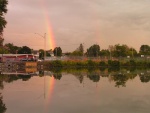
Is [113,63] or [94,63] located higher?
[94,63]

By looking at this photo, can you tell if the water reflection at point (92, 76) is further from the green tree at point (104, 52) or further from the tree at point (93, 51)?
the tree at point (93, 51)

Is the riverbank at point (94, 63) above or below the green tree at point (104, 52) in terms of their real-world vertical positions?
below

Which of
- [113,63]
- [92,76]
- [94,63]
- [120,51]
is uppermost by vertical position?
[120,51]

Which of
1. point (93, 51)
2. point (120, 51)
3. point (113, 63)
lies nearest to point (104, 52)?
point (93, 51)

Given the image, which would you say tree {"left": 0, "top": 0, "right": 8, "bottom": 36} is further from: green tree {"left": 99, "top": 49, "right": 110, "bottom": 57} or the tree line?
green tree {"left": 99, "top": 49, "right": 110, "bottom": 57}

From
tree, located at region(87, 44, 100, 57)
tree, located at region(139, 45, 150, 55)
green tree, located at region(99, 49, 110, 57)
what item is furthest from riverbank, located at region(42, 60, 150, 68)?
tree, located at region(87, 44, 100, 57)

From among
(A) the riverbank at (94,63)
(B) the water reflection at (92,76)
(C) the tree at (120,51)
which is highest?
(C) the tree at (120,51)

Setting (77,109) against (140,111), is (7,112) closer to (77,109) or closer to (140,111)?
(77,109)

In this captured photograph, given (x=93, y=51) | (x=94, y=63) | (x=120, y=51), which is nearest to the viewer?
(x=94, y=63)

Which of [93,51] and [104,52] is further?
[93,51]

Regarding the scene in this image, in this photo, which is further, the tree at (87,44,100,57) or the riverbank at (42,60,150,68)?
the tree at (87,44,100,57)

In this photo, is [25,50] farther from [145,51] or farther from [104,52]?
[145,51]

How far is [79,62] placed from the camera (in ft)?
299

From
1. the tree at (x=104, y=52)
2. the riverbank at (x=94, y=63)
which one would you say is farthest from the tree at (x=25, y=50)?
the riverbank at (x=94, y=63)
